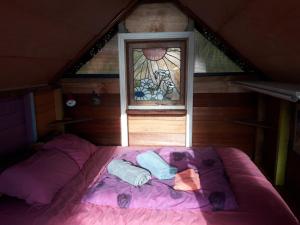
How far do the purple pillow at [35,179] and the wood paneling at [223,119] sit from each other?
1810mm

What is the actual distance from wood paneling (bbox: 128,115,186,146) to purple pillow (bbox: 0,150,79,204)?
4.74ft

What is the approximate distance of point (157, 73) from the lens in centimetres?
323

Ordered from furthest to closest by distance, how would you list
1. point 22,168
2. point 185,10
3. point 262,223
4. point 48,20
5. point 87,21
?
1. point 185,10
2. point 87,21
3. point 22,168
4. point 48,20
5. point 262,223

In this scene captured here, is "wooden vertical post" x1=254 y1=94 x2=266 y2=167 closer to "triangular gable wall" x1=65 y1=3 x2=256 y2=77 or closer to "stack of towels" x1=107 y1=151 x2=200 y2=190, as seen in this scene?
"triangular gable wall" x1=65 y1=3 x2=256 y2=77

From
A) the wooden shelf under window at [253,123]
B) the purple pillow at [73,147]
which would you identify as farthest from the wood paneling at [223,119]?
the purple pillow at [73,147]

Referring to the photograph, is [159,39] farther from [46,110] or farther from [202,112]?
[46,110]

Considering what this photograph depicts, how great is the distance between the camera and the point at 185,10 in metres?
2.80

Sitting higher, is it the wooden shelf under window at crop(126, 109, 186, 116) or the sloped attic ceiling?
the sloped attic ceiling

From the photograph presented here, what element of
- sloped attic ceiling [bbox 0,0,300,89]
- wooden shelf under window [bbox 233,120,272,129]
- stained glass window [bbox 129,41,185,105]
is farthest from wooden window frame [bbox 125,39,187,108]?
wooden shelf under window [bbox 233,120,272,129]

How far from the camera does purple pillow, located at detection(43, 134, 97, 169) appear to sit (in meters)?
2.27

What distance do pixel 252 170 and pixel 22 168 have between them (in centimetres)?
173

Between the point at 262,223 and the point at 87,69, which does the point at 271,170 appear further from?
the point at 87,69

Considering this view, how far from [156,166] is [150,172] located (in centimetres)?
7

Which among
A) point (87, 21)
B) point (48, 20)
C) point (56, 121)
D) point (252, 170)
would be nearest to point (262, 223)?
point (252, 170)
